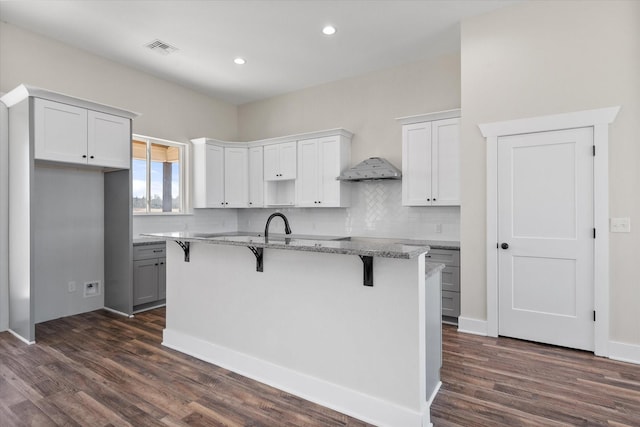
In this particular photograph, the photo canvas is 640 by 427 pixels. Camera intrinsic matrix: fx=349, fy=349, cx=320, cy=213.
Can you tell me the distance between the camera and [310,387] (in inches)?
91.2

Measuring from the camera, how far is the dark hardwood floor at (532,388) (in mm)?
2098

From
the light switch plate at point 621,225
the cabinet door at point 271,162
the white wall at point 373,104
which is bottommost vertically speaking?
the light switch plate at point 621,225

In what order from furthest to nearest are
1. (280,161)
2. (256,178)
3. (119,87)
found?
1. (256,178)
2. (280,161)
3. (119,87)

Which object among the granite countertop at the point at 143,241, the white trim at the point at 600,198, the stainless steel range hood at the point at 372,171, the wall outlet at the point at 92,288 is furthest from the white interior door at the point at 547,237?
the wall outlet at the point at 92,288

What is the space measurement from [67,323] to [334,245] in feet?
11.9

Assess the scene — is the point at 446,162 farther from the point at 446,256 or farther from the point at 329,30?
the point at 329,30

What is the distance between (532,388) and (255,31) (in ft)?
13.7

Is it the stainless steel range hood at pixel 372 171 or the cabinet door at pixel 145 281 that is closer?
the cabinet door at pixel 145 281

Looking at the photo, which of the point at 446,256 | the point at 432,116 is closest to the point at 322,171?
the point at 432,116

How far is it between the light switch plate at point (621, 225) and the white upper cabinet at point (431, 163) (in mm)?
1421

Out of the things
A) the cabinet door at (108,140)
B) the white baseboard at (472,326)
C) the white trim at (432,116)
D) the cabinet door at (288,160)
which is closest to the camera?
the white baseboard at (472,326)

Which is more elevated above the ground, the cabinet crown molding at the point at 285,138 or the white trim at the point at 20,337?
the cabinet crown molding at the point at 285,138

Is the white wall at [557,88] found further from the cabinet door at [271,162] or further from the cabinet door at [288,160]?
the cabinet door at [271,162]

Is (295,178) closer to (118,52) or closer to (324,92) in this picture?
(324,92)
